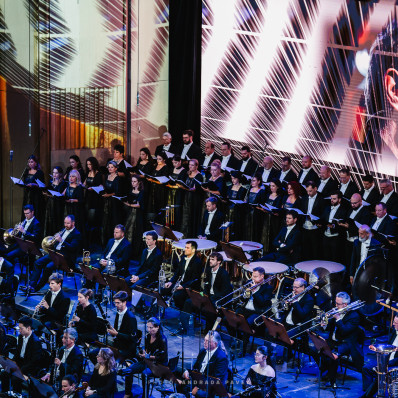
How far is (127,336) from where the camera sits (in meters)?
9.64

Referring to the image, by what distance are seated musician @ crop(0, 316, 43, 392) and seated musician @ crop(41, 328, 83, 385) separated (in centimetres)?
32

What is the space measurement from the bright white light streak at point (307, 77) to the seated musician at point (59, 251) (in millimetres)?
3778

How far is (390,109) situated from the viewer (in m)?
12.3

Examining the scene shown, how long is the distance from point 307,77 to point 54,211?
4410 millimetres

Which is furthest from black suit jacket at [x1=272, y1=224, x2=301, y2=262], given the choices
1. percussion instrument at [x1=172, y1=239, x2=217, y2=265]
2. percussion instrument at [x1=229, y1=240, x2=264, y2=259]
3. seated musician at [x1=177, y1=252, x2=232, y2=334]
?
seated musician at [x1=177, y1=252, x2=232, y2=334]

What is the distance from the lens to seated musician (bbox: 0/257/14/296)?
11523 mm

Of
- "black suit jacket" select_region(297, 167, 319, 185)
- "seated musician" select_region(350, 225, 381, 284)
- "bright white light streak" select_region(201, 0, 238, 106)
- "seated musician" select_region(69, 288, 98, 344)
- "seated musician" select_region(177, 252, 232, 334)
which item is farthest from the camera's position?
"bright white light streak" select_region(201, 0, 238, 106)

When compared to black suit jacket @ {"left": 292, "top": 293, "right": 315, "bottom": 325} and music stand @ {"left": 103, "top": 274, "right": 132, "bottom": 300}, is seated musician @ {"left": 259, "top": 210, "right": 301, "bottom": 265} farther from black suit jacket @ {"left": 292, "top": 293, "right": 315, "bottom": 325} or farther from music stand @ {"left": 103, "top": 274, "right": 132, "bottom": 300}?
music stand @ {"left": 103, "top": 274, "right": 132, "bottom": 300}

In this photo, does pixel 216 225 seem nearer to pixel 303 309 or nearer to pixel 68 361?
pixel 303 309

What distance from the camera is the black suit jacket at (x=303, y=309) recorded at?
32.7 feet

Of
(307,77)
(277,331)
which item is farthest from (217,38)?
(277,331)

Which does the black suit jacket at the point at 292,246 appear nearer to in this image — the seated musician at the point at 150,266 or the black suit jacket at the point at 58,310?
the seated musician at the point at 150,266

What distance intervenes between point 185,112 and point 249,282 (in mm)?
5793

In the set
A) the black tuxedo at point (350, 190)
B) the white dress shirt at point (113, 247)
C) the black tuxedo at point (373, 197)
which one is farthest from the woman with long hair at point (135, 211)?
the black tuxedo at point (373, 197)
